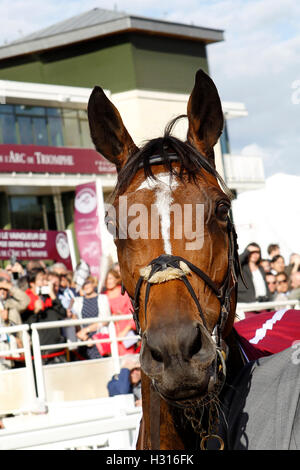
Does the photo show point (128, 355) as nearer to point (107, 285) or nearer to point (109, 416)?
point (107, 285)

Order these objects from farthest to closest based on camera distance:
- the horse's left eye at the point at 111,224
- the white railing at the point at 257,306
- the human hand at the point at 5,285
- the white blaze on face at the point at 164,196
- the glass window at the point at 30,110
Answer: the glass window at the point at 30,110 < the white railing at the point at 257,306 < the human hand at the point at 5,285 < the horse's left eye at the point at 111,224 < the white blaze on face at the point at 164,196

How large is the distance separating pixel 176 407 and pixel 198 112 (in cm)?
Result: 123

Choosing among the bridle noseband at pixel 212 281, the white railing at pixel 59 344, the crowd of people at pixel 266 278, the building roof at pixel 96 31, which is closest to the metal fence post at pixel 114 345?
the white railing at pixel 59 344

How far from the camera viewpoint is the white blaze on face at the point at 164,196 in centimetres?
259

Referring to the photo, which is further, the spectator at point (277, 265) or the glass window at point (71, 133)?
the glass window at point (71, 133)

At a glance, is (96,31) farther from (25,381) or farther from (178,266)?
(178,266)

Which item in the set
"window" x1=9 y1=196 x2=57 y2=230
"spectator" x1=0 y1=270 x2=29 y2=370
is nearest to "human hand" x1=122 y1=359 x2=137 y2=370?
"spectator" x1=0 y1=270 x2=29 y2=370

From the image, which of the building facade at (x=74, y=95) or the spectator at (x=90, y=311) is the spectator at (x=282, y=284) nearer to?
the spectator at (x=90, y=311)

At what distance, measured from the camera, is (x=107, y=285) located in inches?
344

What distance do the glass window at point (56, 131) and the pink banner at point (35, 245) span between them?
13293mm

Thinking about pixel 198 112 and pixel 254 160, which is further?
pixel 254 160

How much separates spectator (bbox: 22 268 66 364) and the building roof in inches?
772

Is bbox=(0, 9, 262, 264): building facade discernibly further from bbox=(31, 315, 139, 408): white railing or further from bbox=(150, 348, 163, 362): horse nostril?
bbox=(150, 348, 163, 362): horse nostril

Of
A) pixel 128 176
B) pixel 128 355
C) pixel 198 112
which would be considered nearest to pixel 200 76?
pixel 198 112
